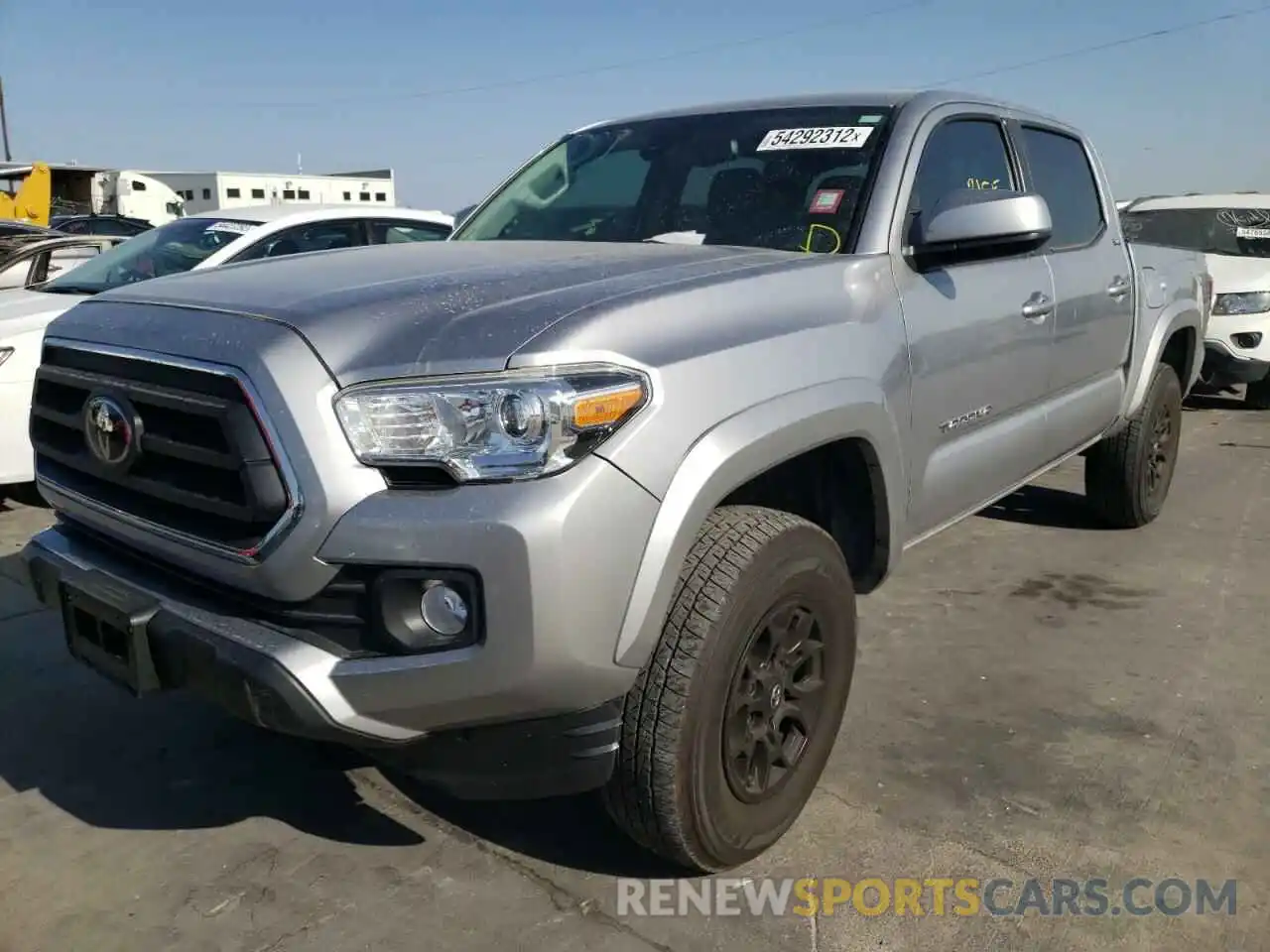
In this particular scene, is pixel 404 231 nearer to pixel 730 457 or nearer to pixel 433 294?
pixel 433 294

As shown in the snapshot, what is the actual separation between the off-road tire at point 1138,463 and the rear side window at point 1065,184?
3.04 ft

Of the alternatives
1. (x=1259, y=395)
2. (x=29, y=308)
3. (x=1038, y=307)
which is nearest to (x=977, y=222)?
(x=1038, y=307)

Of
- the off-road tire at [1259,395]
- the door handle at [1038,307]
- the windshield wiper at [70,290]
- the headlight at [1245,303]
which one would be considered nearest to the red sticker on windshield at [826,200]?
the door handle at [1038,307]

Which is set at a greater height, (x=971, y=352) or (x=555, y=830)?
(x=971, y=352)

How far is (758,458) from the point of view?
2258mm

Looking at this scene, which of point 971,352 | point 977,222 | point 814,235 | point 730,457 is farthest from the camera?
point 971,352

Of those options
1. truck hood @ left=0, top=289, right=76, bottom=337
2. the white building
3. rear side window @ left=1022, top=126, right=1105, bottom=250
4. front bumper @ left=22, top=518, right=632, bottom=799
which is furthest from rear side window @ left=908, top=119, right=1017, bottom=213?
the white building

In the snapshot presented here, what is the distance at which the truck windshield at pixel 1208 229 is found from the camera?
8.93 metres

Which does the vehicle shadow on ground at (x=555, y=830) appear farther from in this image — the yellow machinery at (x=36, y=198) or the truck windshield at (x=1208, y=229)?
the yellow machinery at (x=36, y=198)

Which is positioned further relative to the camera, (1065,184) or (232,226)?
(232,226)

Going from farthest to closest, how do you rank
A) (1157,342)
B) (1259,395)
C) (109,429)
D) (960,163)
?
(1259,395)
(1157,342)
(960,163)
(109,429)

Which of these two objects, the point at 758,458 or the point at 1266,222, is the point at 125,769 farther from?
the point at 1266,222

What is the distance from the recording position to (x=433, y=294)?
2221 mm

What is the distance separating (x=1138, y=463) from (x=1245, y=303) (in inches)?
164
